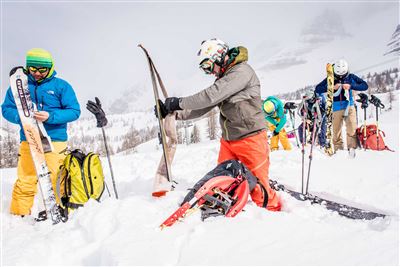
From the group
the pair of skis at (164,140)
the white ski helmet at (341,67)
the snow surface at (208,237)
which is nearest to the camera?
the snow surface at (208,237)

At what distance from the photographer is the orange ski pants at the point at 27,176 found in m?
4.41

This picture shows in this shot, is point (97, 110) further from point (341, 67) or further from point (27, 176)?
point (341, 67)

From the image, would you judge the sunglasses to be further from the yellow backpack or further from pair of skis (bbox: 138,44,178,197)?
pair of skis (bbox: 138,44,178,197)

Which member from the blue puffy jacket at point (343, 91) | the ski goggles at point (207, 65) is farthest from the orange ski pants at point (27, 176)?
the blue puffy jacket at point (343, 91)

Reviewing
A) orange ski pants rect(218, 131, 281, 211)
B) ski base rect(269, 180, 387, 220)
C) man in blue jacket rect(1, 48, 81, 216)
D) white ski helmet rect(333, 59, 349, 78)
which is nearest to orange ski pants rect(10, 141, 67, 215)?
man in blue jacket rect(1, 48, 81, 216)

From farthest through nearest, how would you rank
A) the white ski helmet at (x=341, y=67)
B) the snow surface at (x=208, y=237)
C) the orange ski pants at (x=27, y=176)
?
the white ski helmet at (x=341, y=67)
the orange ski pants at (x=27, y=176)
the snow surface at (x=208, y=237)

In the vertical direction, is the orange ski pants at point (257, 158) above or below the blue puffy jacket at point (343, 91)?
below

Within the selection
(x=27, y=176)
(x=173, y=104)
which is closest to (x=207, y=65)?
(x=173, y=104)

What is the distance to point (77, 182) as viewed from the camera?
4223 mm

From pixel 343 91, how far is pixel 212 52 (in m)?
6.21

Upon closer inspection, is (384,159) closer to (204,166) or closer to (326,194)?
(326,194)

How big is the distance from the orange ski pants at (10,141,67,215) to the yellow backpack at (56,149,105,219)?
145 mm

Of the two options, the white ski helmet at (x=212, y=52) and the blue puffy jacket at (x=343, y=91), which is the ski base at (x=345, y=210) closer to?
the white ski helmet at (x=212, y=52)

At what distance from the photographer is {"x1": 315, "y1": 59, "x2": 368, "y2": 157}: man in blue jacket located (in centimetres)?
837
